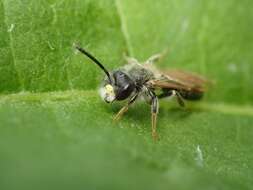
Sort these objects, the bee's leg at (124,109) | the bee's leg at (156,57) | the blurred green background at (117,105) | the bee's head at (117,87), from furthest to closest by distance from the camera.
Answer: the bee's leg at (156,57), the bee's head at (117,87), the bee's leg at (124,109), the blurred green background at (117,105)

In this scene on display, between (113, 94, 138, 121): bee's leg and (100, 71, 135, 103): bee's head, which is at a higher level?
(100, 71, 135, 103): bee's head

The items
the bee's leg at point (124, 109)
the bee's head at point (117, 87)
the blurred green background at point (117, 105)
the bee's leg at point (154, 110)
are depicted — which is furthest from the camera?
the bee's head at point (117, 87)

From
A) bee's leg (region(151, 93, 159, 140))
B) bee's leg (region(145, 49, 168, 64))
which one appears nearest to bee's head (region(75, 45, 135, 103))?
bee's leg (region(151, 93, 159, 140))

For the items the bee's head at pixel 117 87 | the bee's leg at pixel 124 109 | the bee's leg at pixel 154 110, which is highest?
the bee's head at pixel 117 87

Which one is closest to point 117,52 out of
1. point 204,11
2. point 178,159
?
point 204,11

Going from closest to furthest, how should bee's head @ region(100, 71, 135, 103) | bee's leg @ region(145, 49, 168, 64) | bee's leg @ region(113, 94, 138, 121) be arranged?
bee's leg @ region(113, 94, 138, 121), bee's head @ region(100, 71, 135, 103), bee's leg @ region(145, 49, 168, 64)

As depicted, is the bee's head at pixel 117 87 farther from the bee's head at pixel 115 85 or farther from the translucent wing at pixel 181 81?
the translucent wing at pixel 181 81

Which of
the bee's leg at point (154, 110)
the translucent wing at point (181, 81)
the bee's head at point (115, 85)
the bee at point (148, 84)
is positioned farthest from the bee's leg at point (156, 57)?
the bee's head at point (115, 85)

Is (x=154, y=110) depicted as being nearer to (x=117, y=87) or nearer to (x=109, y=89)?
(x=117, y=87)

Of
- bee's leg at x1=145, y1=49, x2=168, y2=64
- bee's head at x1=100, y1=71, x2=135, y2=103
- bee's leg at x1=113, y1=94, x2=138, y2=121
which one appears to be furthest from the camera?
bee's leg at x1=145, y1=49, x2=168, y2=64

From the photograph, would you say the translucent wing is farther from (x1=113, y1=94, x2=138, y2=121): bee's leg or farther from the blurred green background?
(x1=113, y1=94, x2=138, y2=121): bee's leg
